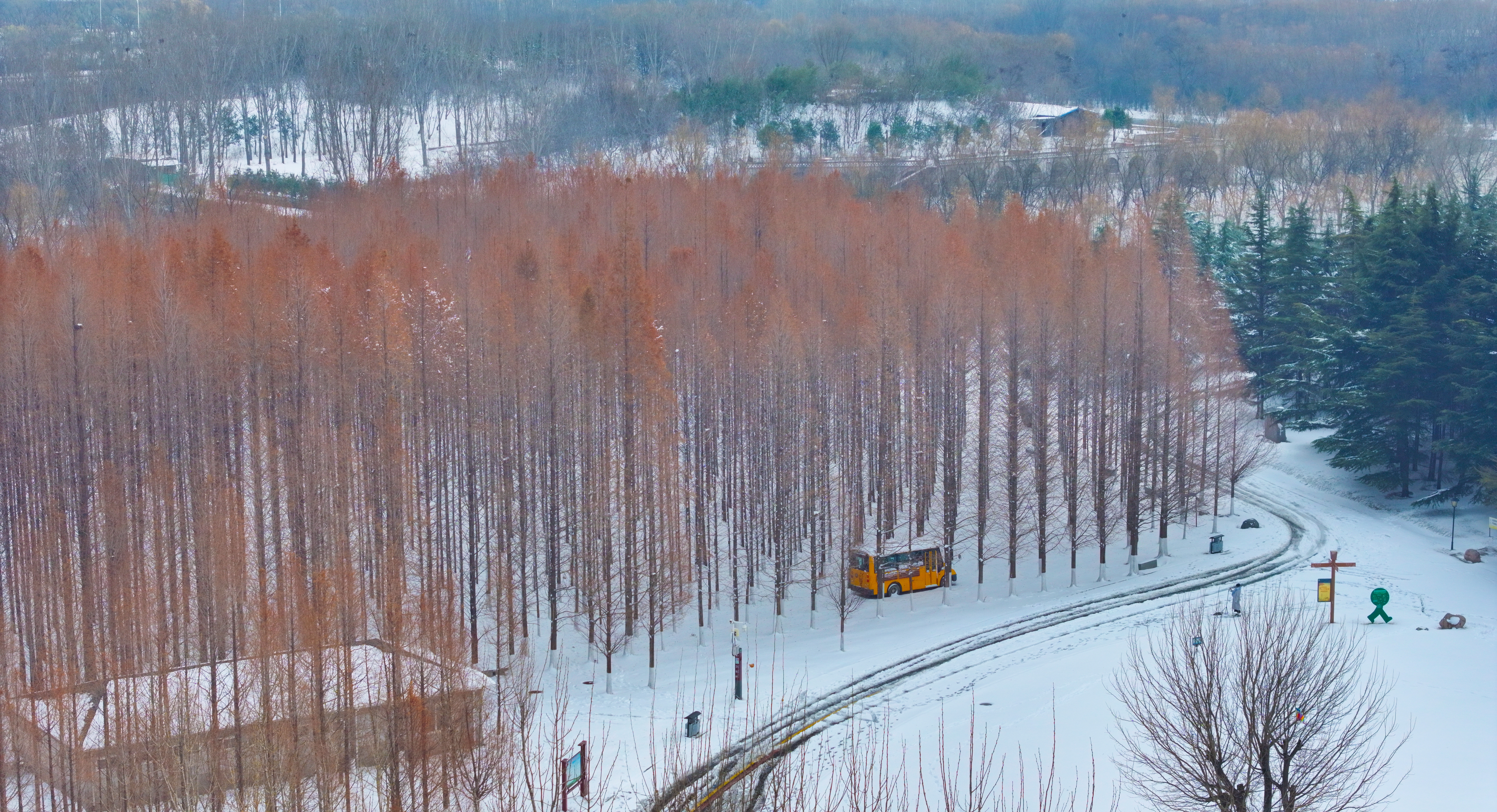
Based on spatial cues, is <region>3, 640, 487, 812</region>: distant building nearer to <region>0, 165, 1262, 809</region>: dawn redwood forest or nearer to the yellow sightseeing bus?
<region>0, 165, 1262, 809</region>: dawn redwood forest

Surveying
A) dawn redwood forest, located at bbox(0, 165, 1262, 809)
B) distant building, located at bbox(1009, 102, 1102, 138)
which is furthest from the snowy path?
distant building, located at bbox(1009, 102, 1102, 138)

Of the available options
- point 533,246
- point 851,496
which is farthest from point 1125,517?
point 533,246

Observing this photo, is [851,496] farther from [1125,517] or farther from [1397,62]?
[1397,62]

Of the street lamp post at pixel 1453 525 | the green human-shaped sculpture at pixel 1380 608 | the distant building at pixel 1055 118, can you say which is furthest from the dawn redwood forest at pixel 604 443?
the distant building at pixel 1055 118

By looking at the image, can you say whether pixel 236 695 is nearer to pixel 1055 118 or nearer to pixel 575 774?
pixel 575 774

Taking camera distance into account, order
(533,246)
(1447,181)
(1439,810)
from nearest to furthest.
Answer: (1439,810)
(533,246)
(1447,181)

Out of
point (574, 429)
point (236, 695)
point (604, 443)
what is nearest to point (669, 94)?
point (574, 429)

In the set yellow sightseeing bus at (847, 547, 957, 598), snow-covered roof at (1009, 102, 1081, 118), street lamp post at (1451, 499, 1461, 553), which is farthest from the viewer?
snow-covered roof at (1009, 102, 1081, 118)
